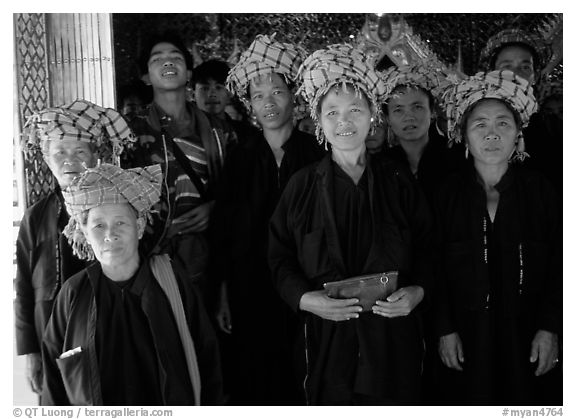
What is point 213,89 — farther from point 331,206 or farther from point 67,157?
point 331,206

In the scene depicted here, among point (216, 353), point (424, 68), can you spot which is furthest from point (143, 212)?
point (424, 68)

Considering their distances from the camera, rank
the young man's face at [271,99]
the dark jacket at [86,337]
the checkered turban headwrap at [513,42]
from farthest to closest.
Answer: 1. the checkered turban headwrap at [513,42]
2. the young man's face at [271,99]
3. the dark jacket at [86,337]

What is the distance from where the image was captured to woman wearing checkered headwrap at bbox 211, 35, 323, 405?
3598 millimetres

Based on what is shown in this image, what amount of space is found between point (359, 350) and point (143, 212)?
3.67 feet

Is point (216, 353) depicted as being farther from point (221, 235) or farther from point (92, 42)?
point (92, 42)

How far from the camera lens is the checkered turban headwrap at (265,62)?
11.8ft

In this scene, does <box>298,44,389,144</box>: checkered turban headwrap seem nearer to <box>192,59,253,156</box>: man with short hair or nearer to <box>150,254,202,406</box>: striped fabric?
<box>150,254,202,406</box>: striped fabric

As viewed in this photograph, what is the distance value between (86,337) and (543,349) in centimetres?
204

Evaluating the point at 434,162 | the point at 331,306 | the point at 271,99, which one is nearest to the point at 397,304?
the point at 331,306

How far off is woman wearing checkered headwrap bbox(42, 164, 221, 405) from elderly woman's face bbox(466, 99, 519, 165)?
4.98ft

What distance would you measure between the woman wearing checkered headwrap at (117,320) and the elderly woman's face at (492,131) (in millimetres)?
1517

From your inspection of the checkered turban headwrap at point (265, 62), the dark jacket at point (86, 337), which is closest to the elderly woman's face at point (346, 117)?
the checkered turban headwrap at point (265, 62)

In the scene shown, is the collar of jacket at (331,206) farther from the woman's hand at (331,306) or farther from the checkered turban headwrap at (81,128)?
the checkered turban headwrap at (81,128)
